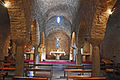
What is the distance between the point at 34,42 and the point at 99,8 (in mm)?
6637

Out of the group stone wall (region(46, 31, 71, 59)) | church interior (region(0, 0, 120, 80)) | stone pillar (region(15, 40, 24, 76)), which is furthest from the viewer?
stone wall (region(46, 31, 71, 59))

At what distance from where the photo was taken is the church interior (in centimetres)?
689

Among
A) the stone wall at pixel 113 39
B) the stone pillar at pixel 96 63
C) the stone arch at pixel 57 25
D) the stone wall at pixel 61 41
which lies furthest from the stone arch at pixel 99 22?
the stone wall at pixel 61 41

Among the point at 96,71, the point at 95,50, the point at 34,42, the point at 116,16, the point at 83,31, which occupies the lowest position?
the point at 96,71

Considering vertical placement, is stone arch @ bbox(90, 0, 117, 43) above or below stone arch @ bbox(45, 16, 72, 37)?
below

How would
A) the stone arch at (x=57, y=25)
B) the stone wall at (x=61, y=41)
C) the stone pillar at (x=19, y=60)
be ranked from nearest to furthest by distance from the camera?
the stone pillar at (x=19, y=60) < the stone arch at (x=57, y=25) < the stone wall at (x=61, y=41)

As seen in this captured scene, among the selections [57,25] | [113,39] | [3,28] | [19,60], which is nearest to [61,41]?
[57,25]

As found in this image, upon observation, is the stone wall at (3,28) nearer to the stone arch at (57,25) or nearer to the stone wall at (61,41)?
the stone arch at (57,25)

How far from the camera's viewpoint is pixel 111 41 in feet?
39.1

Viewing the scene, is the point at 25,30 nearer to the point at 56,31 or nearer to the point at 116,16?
the point at 116,16

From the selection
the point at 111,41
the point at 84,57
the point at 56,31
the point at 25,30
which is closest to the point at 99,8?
the point at 25,30

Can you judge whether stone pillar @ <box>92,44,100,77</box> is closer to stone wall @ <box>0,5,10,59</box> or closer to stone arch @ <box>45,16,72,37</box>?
stone wall @ <box>0,5,10,59</box>

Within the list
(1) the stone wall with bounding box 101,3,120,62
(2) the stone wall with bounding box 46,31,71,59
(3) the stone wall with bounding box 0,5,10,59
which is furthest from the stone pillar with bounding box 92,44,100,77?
(2) the stone wall with bounding box 46,31,71,59

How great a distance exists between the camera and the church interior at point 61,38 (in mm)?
6895
